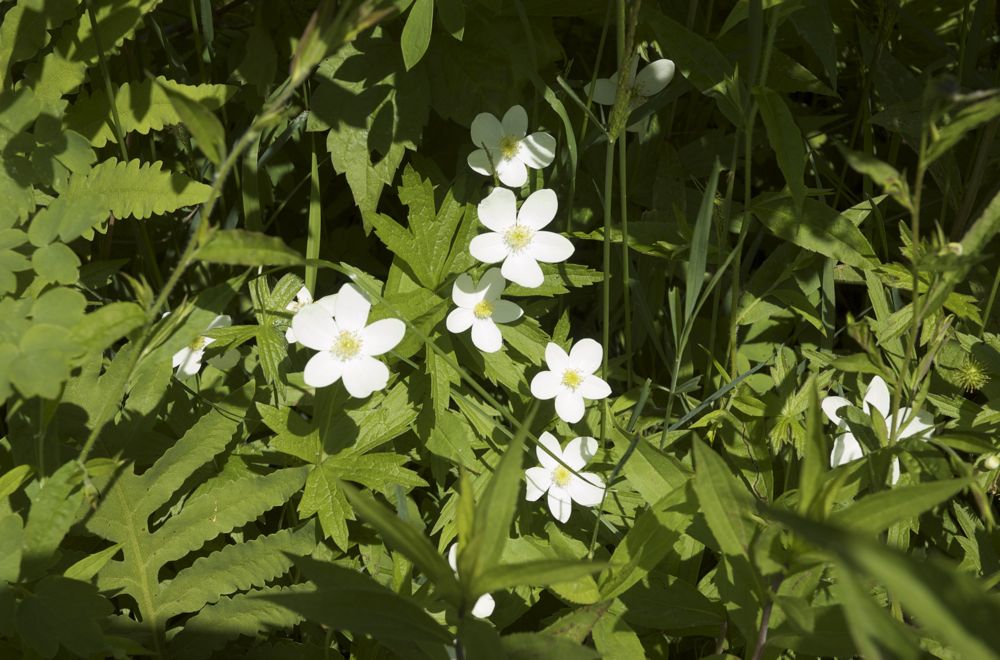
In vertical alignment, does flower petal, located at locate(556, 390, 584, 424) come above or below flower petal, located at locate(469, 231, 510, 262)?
below

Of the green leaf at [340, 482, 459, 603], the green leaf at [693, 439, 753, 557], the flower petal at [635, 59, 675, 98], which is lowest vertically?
the green leaf at [340, 482, 459, 603]

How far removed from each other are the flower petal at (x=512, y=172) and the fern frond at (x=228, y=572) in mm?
936

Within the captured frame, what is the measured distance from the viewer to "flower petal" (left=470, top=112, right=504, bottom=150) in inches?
80.7

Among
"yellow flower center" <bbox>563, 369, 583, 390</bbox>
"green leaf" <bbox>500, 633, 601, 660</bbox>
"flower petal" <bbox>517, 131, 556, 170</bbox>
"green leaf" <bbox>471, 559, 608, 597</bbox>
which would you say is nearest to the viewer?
"green leaf" <bbox>471, 559, 608, 597</bbox>

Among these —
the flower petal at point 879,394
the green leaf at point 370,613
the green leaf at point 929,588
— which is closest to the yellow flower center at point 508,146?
the flower petal at point 879,394

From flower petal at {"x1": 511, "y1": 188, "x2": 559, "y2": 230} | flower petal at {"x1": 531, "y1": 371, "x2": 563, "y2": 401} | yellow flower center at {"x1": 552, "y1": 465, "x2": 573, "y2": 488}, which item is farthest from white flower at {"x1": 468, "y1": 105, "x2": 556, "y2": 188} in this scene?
yellow flower center at {"x1": 552, "y1": 465, "x2": 573, "y2": 488}

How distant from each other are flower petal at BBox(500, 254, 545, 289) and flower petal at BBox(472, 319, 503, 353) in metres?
0.12

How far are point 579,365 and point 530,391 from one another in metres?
0.13

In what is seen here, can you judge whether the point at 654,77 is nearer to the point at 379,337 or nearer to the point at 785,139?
the point at 785,139

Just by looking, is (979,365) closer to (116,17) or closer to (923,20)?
(923,20)

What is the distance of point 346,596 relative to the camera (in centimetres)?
131

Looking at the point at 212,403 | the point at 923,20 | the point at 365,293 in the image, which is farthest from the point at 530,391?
the point at 923,20

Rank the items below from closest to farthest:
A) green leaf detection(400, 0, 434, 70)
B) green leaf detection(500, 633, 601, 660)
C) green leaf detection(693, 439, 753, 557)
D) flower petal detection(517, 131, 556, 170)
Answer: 1. green leaf detection(500, 633, 601, 660)
2. green leaf detection(693, 439, 753, 557)
3. green leaf detection(400, 0, 434, 70)
4. flower petal detection(517, 131, 556, 170)

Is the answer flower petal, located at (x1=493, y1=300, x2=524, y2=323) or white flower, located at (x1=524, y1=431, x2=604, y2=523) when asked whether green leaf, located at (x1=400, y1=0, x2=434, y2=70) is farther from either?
white flower, located at (x1=524, y1=431, x2=604, y2=523)
